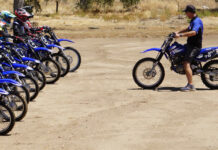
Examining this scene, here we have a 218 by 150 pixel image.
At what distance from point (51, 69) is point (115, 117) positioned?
3.91 m

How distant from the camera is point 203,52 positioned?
14578 mm

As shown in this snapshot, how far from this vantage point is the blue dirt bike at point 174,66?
1460 centimetres

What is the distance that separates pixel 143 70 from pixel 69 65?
2656mm

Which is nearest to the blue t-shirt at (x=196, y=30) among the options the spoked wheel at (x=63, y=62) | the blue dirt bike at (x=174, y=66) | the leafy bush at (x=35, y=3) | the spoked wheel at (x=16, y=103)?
the blue dirt bike at (x=174, y=66)

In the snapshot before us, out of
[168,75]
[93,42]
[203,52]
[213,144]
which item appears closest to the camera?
[213,144]

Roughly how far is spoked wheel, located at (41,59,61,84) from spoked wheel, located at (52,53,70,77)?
0.76 m

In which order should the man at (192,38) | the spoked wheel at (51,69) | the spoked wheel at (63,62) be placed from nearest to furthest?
1. the man at (192,38)
2. the spoked wheel at (51,69)
3. the spoked wheel at (63,62)

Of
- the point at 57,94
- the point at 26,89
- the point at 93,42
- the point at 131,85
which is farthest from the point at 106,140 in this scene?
the point at 93,42

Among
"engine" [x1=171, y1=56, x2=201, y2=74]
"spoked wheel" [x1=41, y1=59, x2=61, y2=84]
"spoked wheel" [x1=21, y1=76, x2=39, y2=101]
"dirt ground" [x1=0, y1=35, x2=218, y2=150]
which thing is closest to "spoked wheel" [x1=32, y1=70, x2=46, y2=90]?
"dirt ground" [x1=0, y1=35, x2=218, y2=150]

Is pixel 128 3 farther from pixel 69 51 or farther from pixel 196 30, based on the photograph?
pixel 196 30

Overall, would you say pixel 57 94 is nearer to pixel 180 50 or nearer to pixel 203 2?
pixel 180 50

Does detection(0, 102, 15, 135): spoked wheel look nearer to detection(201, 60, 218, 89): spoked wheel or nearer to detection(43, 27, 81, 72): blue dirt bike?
detection(201, 60, 218, 89): spoked wheel

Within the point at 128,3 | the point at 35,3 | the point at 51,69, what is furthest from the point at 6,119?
the point at 128,3

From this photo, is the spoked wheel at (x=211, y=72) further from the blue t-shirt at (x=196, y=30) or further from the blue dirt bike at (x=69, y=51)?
the blue dirt bike at (x=69, y=51)
